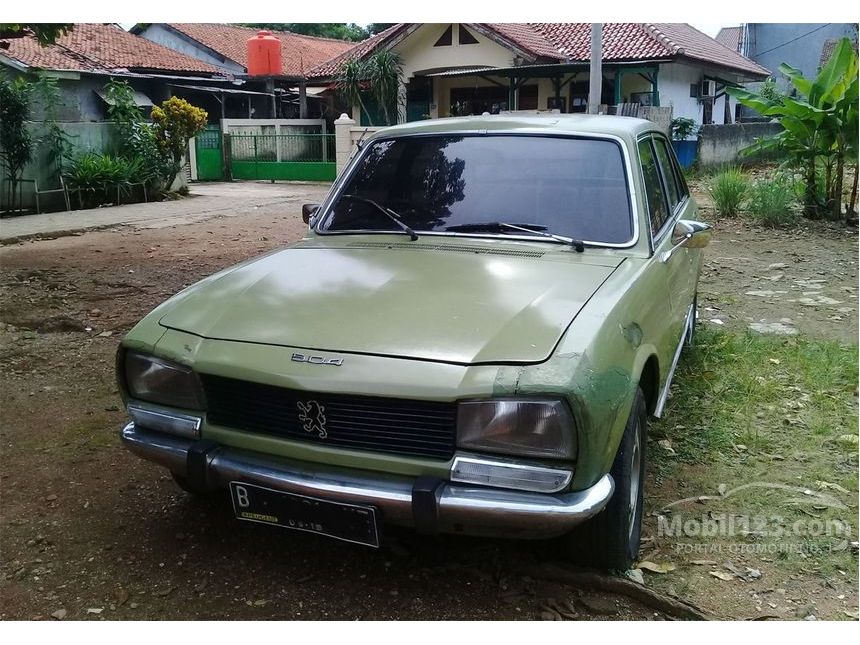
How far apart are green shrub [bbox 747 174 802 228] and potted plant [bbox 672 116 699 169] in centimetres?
759

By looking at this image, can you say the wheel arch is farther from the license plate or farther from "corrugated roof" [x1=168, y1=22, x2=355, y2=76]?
"corrugated roof" [x1=168, y1=22, x2=355, y2=76]

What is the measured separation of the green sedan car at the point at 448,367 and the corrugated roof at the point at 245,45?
948 inches

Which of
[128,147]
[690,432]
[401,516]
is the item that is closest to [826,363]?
[690,432]

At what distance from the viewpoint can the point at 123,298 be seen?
713cm

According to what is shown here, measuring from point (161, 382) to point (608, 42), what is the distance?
20.9m

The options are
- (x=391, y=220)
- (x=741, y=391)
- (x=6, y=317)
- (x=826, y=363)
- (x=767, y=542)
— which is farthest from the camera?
(x=6, y=317)

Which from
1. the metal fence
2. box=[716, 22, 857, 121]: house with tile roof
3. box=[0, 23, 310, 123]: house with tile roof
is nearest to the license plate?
box=[0, 23, 310, 123]: house with tile roof

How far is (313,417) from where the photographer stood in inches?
99.3

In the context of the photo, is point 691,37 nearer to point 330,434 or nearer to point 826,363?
point 826,363

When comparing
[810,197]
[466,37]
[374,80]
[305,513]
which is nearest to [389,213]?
[305,513]

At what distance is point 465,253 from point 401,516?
133 cm

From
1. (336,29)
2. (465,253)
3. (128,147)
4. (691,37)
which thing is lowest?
(465,253)

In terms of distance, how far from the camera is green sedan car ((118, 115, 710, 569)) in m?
2.33

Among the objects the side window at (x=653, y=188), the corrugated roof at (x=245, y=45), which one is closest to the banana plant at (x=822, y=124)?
the side window at (x=653, y=188)
